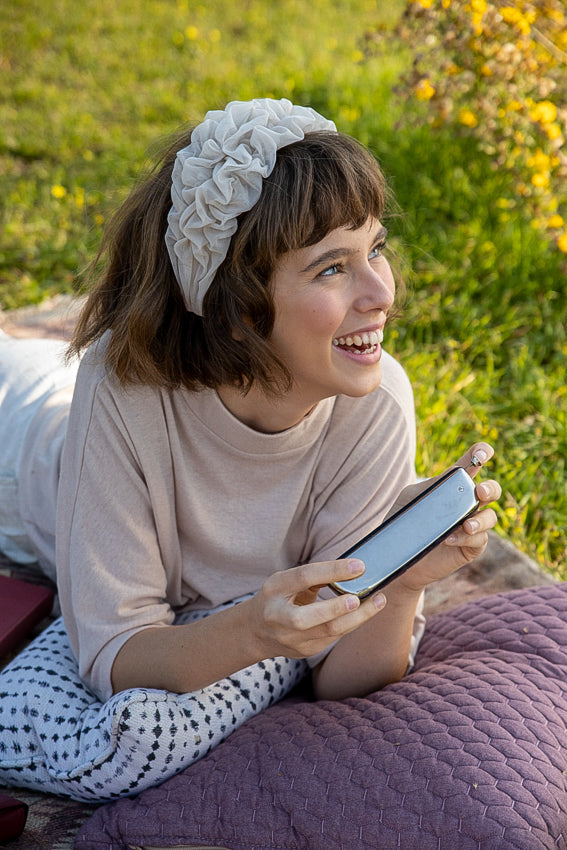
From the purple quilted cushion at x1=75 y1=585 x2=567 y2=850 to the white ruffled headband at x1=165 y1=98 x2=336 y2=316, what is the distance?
1.02 metres

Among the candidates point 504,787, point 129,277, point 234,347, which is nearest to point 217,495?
point 234,347

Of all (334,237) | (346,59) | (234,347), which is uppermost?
(346,59)

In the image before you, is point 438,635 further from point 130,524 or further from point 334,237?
point 334,237

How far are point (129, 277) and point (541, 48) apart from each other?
3320 millimetres

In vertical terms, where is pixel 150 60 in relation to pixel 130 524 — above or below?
above

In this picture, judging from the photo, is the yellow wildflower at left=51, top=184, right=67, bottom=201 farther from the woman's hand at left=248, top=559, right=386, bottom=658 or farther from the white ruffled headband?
the woman's hand at left=248, top=559, right=386, bottom=658

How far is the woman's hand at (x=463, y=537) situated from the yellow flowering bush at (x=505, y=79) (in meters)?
2.17

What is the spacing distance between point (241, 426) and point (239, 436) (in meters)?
0.03

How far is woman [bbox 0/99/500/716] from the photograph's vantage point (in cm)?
183

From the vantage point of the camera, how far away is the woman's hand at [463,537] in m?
1.76

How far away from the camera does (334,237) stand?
1.88 m

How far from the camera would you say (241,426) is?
210 centimetres

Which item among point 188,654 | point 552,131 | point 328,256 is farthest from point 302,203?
point 552,131

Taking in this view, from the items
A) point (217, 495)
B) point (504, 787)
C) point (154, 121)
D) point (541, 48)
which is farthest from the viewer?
point (154, 121)
